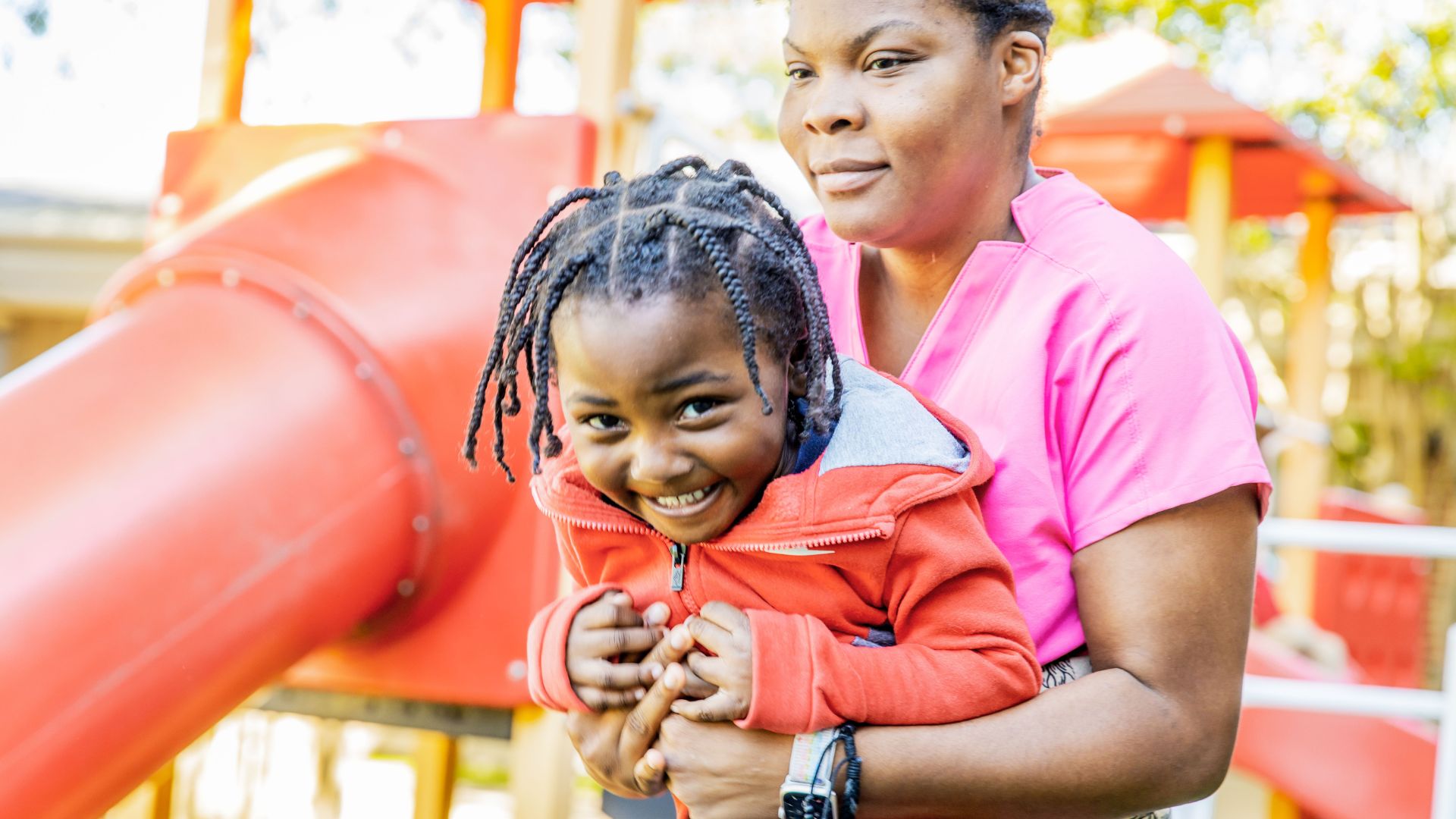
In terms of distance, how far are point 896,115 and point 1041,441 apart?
485 millimetres

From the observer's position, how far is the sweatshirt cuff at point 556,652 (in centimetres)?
167

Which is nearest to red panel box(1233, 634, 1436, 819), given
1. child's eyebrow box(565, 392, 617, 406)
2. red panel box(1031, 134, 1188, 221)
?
red panel box(1031, 134, 1188, 221)

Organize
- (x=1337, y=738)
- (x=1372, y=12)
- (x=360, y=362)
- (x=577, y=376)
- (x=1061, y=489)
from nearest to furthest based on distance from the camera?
(x=577, y=376)
(x=1061, y=489)
(x=360, y=362)
(x=1337, y=738)
(x=1372, y=12)

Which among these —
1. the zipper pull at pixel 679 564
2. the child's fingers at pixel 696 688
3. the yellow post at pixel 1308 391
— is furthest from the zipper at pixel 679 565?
the yellow post at pixel 1308 391

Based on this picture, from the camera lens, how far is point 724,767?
1.55 m

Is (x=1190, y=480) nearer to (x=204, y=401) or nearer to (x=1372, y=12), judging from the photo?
(x=204, y=401)

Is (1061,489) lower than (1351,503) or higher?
lower

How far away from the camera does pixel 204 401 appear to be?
2.53 metres

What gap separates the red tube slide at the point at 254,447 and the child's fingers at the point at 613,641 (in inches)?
41.0

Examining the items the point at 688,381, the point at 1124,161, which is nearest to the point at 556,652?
the point at 688,381

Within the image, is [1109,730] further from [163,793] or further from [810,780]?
[163,793]

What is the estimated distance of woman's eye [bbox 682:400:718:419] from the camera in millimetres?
1512

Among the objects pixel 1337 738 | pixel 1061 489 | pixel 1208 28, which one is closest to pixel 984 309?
pixel 1061 489

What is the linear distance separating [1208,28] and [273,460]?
12764 mm
